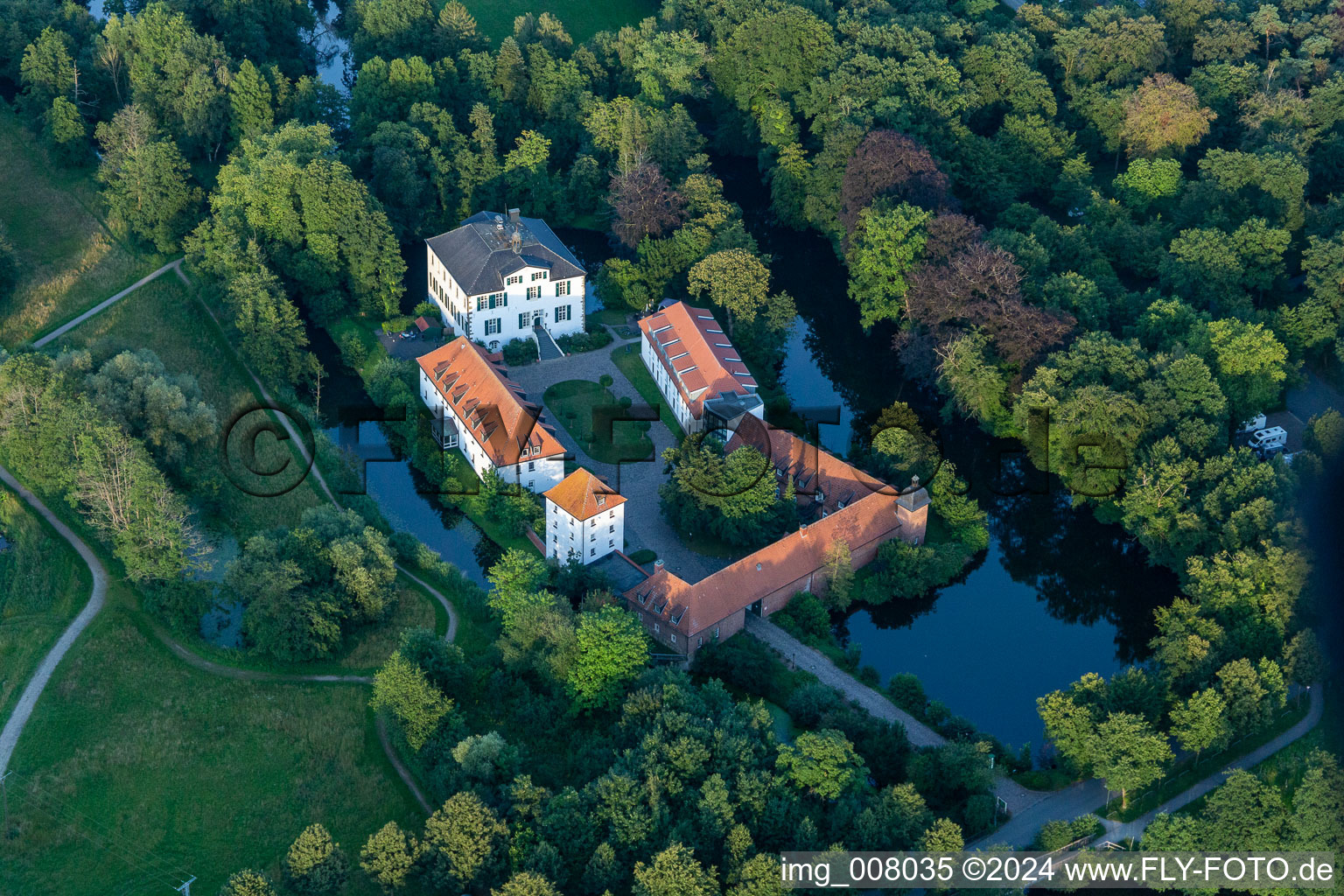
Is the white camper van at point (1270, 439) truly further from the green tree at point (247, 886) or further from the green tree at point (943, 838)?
the green tree at point (247, 886)

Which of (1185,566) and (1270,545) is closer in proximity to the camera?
(1270,545)

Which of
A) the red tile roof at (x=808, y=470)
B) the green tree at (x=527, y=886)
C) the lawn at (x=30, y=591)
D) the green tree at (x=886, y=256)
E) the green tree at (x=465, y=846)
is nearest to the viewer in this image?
the green tree at (x=527, y=886)

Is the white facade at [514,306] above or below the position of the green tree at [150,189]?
below

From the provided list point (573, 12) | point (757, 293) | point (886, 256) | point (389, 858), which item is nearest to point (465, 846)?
point (389, 858)

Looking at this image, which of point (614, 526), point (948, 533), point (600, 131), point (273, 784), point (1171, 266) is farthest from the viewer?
point (600, 131)

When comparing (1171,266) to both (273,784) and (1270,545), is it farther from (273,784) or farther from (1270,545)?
(273,784)

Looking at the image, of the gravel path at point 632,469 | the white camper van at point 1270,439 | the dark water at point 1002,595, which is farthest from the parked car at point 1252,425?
the gravel path at point 632,469

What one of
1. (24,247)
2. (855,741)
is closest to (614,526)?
(855,741)
